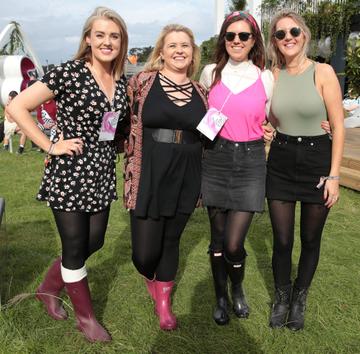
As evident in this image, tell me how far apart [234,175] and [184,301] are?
1.16 meters

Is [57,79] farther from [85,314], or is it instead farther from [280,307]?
[280,307]

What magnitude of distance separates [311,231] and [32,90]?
1.85 meters

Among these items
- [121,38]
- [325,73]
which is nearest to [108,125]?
[121,38]

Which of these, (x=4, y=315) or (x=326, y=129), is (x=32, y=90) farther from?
(x=326, y=129)

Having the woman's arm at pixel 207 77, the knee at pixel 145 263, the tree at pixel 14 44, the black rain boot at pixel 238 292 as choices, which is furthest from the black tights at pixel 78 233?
the tree at pixel 14 44

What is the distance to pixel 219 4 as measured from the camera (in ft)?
94.9

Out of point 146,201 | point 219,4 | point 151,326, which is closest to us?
point 146,201

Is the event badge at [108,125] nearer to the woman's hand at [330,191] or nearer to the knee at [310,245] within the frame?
the woman's hand at [330,191]

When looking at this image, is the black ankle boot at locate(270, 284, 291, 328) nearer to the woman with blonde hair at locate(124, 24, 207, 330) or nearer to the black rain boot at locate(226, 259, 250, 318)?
the black rain boot at locate(226, 259, 250, 318)

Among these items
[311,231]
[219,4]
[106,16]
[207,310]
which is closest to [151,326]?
[207,310]

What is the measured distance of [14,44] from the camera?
22.0 meters

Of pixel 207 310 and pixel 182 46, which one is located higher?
pixel 182 46

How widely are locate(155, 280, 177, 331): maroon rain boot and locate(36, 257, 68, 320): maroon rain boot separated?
2.09ft

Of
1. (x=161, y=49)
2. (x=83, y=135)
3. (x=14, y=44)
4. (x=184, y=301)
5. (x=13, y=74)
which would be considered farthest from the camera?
(x=14, y=44)
